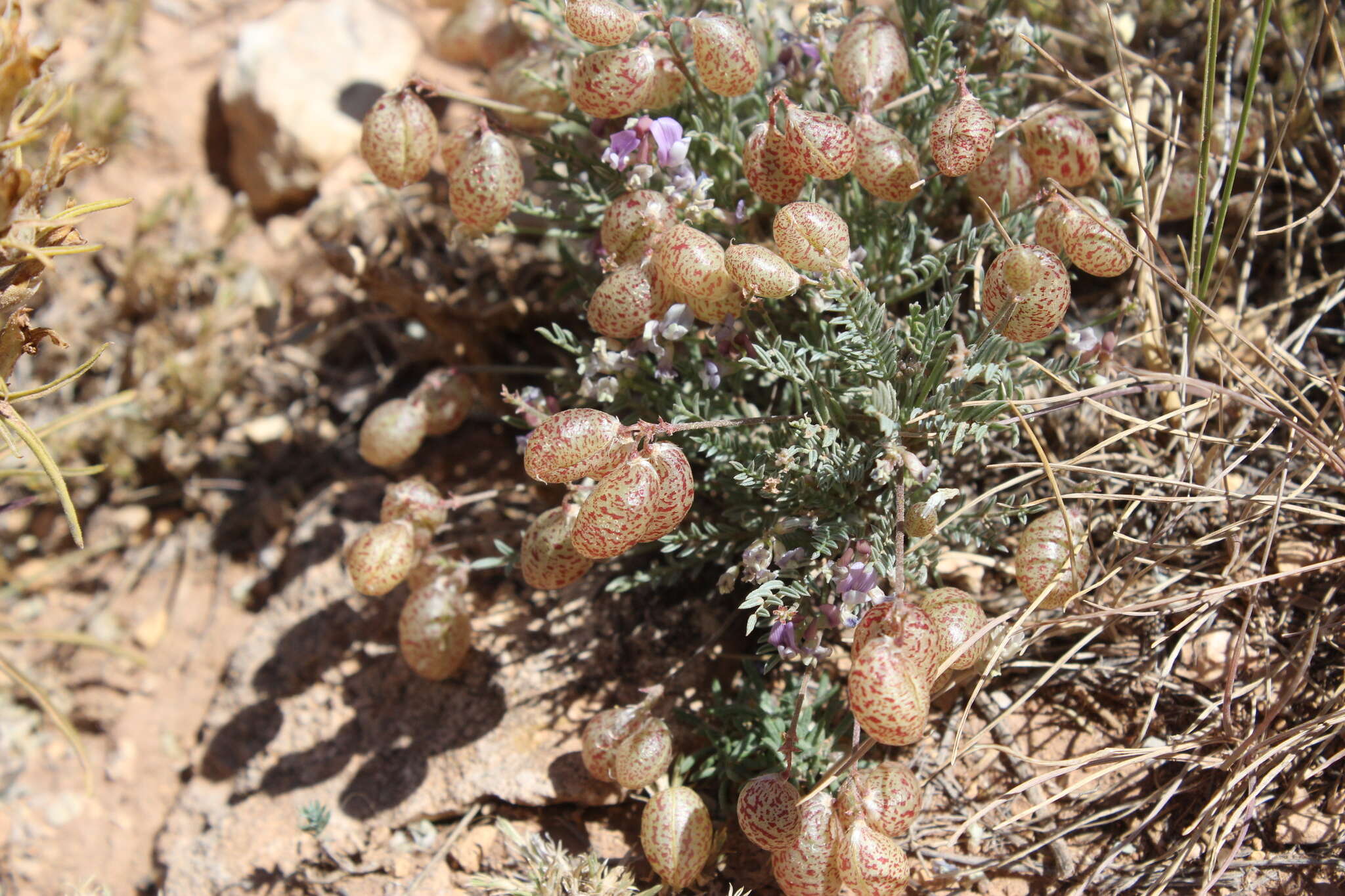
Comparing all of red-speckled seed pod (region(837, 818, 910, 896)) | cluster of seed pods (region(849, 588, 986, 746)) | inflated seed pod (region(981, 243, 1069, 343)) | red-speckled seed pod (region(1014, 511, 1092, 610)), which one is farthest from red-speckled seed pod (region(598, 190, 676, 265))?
red-speckled seed pod (region(837, 818, 910, 896))

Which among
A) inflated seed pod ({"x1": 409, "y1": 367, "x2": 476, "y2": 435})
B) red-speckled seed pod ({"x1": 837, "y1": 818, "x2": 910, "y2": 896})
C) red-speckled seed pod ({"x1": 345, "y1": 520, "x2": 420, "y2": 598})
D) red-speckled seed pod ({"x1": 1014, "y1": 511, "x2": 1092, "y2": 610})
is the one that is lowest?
red-speckled seed pod ({"x1": 837, "y1": 818, "x2": 910, "y2": 896})

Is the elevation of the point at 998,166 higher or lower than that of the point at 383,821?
higher

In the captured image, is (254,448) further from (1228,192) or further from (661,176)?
(1228,192)

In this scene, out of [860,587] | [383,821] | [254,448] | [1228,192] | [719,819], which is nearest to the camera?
[860,587]

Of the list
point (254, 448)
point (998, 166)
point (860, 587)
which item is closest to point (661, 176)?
point (998, 166)

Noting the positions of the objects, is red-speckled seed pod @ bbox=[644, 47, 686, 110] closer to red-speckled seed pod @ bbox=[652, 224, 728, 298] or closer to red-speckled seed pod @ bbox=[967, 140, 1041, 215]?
red-speckled seed pod @ bbox=[652, 224, 728, 298]

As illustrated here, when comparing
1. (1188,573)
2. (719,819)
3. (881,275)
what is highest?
(881,275)

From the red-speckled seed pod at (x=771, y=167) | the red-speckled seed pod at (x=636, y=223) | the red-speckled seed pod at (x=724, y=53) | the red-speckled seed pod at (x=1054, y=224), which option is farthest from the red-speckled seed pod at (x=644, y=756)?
the red-speckled seed pod at (x=724, y=53)
